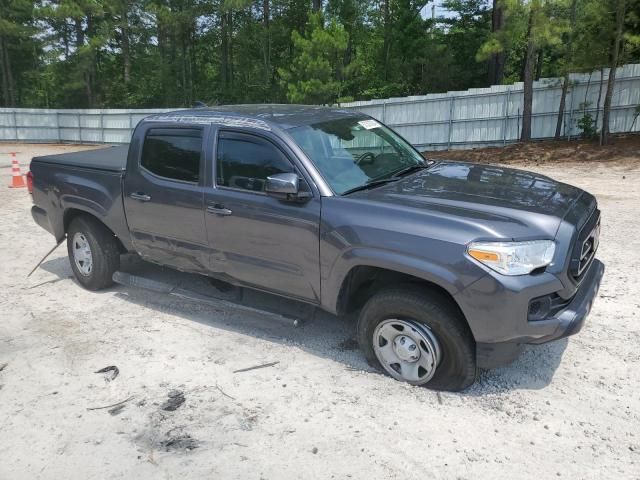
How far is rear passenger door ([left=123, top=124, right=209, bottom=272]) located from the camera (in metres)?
4.62

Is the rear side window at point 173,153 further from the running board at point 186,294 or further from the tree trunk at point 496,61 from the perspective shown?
the tree trunk at point 496,61

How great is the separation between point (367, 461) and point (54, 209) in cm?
451

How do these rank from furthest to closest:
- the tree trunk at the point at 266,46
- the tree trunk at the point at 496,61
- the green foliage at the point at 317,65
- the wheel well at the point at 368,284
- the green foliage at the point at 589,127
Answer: the tree trunk at the point at 266,46 → the tree trunk at the point at 496,61 → the green foliage at the point at 317,65 → the green foliage at the point at 589,127 → the wheel well at the point at 368,284

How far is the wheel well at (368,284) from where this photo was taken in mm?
3625

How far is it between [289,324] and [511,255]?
228 centimetres

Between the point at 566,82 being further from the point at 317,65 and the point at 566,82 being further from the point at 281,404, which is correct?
the point at 281,404

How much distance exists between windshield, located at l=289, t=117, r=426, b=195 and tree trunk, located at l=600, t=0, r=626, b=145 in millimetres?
12771

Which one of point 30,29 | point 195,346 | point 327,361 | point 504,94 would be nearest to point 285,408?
point 327,361

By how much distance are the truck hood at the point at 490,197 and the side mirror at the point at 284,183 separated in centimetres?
48

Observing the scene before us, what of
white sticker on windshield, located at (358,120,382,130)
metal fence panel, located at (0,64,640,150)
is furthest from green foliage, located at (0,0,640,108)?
white sticker on windshield, located at (358,120,382,130)

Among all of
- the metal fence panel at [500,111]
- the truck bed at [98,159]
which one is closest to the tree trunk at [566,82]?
the metal fence panel at [500,111]

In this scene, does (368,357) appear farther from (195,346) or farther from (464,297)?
(195,346)

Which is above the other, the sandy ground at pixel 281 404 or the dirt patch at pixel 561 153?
the dirt patch at pixel 561 153

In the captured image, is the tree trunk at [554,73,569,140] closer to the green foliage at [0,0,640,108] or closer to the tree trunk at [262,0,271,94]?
the green foliage at [0,0,640,108]
